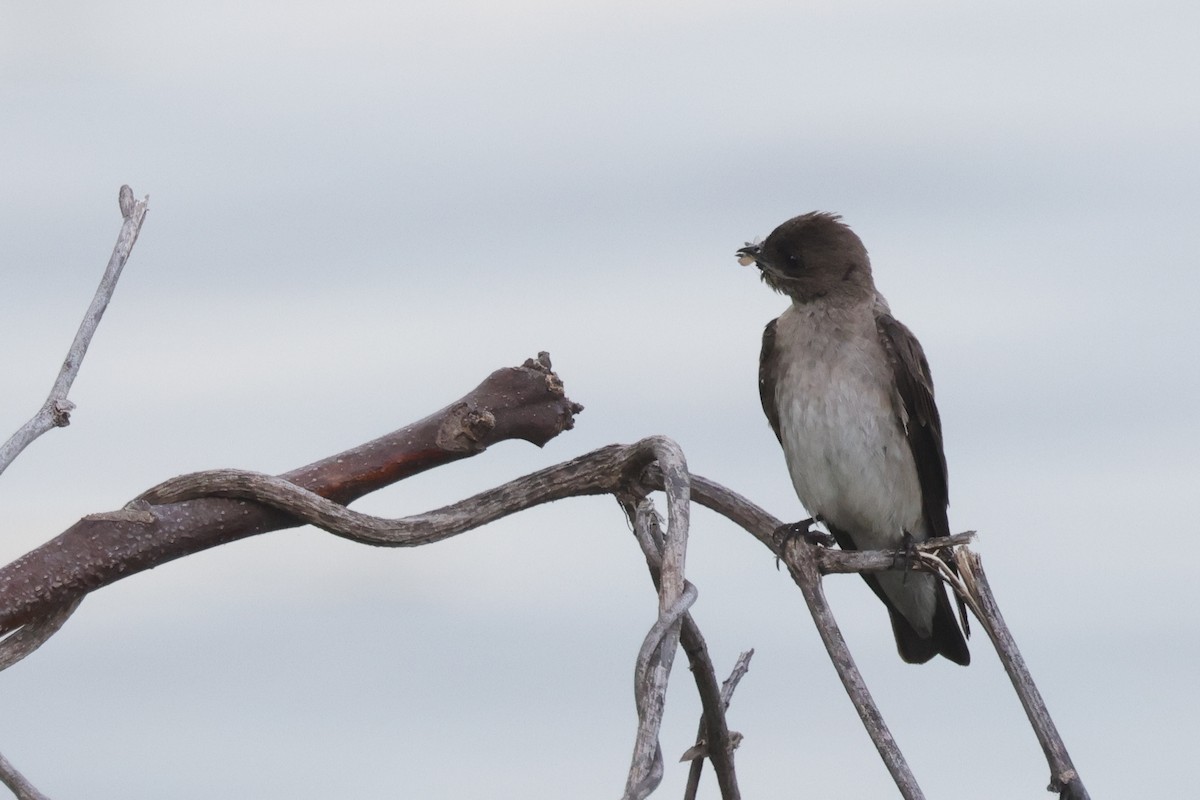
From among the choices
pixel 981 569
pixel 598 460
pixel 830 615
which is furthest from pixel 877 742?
pixel 598 460

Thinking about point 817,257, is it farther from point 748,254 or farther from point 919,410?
point 919,410

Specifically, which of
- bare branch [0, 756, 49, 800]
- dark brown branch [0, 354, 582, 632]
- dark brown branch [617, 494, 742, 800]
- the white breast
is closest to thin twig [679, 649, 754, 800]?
dark brown branch [617, 494, 742, 800]

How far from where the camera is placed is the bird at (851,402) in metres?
5.23

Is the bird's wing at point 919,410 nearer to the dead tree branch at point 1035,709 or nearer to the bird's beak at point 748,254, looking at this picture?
the bird's beak at point 748,254

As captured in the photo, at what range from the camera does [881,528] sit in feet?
17.8

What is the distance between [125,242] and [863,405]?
2.95 metres

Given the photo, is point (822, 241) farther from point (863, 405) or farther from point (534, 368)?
point (534, 368)

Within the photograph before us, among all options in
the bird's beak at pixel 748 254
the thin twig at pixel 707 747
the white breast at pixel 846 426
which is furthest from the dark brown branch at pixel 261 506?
the bird's beak at pixel 748 254

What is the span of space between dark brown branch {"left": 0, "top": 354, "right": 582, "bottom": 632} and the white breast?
238 cm

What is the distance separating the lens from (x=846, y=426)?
206 inches

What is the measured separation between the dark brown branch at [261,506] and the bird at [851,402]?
241cm

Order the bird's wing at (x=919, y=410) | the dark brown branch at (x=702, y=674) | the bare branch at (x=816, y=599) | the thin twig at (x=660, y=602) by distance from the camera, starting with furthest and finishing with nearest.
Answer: the bird's wing at (x=919, y=410) < the dark brown branch at (x=702, y=674) < the bare branch at (x=816, y=599) < the thin twig at (x=660, y=602)

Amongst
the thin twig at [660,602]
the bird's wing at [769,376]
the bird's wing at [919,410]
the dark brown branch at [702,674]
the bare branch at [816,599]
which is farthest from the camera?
the bird's wing at [769,376]

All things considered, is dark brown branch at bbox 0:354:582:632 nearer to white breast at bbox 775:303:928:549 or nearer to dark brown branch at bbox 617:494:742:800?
dark brown branch at bbox 617:494:742:800
